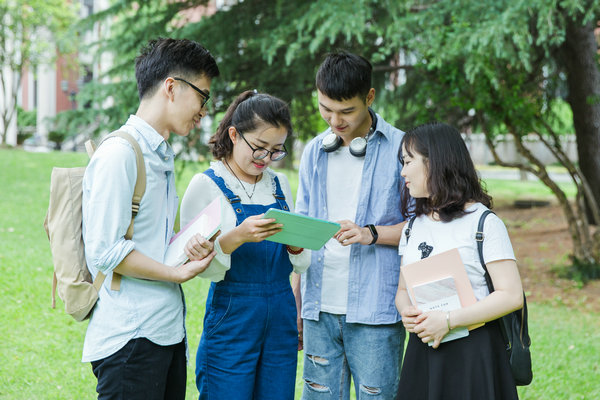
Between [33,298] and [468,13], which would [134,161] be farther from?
[33,298]

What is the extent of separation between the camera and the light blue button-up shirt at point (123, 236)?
2.06 metres

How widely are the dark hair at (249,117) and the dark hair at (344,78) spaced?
24cm

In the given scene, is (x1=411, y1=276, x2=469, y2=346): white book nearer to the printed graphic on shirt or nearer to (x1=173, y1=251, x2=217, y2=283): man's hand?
the printed graphic on shirt

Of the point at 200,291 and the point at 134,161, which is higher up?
the point at 134,161

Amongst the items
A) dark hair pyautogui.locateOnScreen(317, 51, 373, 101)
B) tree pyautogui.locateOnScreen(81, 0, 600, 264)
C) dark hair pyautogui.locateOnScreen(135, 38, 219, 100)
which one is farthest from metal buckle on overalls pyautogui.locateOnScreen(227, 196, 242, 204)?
tree pyautogui.locateOnScreen(81, 0, 600, 264)

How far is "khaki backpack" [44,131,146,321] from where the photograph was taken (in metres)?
2.15

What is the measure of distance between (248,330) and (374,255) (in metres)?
0.64

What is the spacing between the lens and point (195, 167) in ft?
24.5

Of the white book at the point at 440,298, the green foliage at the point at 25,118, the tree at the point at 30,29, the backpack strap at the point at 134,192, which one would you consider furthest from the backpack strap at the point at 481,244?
the green foliage at the point at 25,118

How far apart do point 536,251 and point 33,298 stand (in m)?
7.01

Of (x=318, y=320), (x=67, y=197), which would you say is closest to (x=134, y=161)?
(x=67, y=197)

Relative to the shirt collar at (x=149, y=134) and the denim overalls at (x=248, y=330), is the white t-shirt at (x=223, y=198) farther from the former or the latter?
the shirt collar at (x=149, y=134)

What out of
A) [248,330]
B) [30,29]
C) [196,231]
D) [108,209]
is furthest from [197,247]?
[30,29]

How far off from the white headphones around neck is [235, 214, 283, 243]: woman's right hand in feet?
2.31
